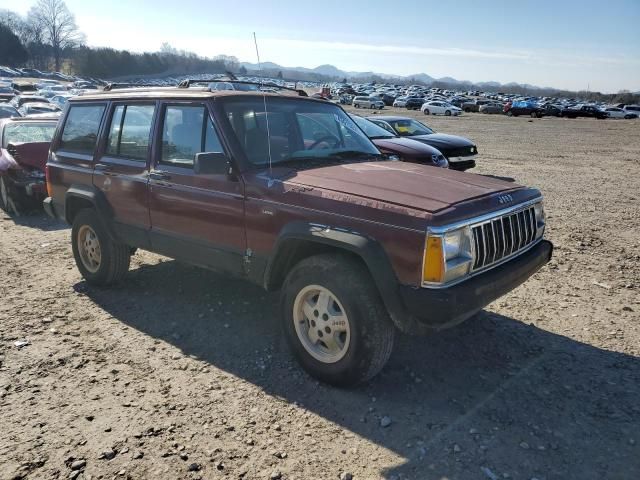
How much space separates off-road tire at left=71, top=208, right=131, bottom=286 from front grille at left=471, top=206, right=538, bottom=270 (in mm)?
3555

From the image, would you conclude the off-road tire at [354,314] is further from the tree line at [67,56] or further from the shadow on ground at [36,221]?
the tree line at [67,56]

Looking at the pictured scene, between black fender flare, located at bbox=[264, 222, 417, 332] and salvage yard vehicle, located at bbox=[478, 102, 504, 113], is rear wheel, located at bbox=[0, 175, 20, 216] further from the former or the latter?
salvage yard vehicle, located at bbox=[478, 102, 504, 113]

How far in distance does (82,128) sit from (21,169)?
4047 mm

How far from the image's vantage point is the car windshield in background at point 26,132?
9158mm

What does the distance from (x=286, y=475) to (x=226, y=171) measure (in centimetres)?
219

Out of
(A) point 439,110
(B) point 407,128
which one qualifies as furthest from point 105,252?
(A) point 439,110

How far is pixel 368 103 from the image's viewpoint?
53.2m

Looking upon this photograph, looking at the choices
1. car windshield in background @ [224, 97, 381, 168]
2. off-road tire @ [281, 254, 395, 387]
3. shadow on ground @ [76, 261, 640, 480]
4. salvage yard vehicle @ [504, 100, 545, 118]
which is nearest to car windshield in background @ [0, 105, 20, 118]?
shadow on ground @ [76, 261, 640, 480]

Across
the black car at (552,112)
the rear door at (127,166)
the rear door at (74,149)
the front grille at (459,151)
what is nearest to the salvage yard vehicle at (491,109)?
the black car at (552,112)

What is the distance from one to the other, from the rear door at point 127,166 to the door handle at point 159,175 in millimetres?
98

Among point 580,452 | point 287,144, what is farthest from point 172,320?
point 580,452

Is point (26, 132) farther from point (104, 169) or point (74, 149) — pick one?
point (104, 169)

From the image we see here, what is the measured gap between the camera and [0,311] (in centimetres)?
493

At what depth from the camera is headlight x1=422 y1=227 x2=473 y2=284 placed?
305cm
